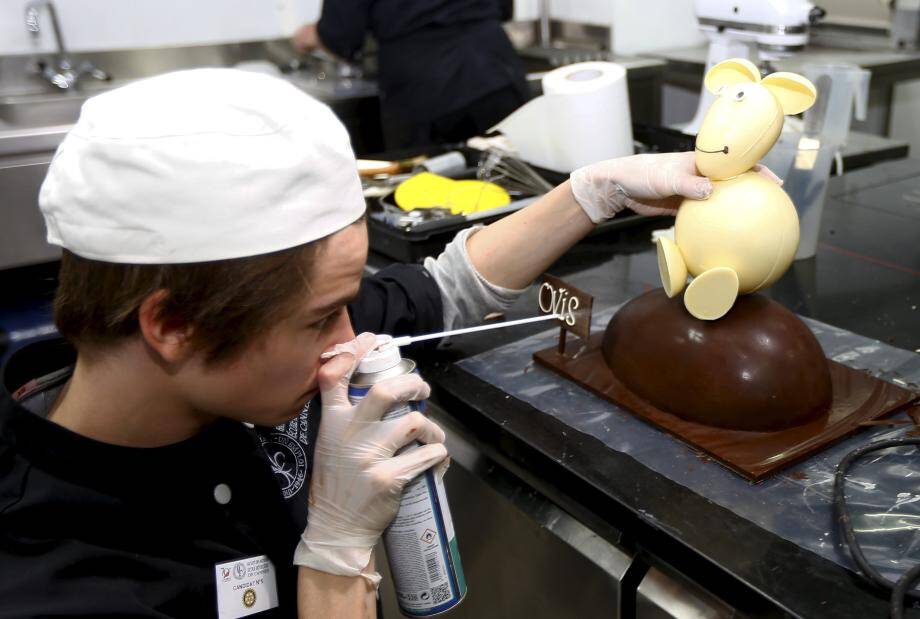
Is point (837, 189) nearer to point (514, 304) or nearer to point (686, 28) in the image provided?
point (514, 304)

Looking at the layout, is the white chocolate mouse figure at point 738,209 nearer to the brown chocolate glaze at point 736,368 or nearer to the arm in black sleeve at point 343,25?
the brown chocolate glaze at point 736,368

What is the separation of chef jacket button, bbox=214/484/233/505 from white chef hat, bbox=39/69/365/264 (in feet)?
0.88

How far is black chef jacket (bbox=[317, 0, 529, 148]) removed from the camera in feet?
7.84

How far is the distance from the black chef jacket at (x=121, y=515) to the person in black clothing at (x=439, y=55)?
1.74 metres

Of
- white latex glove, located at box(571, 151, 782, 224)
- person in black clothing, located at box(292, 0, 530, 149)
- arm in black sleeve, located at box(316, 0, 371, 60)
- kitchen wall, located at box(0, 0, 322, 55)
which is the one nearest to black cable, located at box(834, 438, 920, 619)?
white latex glove, located at box(571, 151, 782, 224)

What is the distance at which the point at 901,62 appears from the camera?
102 inches

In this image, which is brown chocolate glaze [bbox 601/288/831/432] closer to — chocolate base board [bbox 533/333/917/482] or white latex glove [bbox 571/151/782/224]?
chocolate base board [bbox 533/333/917/482]

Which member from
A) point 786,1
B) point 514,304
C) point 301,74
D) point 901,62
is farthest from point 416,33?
point 901,62

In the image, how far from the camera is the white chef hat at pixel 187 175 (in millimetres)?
665

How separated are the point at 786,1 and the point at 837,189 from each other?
18.7 inches

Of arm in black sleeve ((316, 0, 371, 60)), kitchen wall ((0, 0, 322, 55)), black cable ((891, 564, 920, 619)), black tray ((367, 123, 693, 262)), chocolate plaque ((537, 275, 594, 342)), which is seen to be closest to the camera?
black cable ((891, 564, 920, 619))

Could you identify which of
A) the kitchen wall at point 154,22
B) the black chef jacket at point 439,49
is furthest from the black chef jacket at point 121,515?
the kitchen wall at point 154,22

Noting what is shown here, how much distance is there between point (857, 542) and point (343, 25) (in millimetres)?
2163

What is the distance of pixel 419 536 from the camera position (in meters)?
0.80
